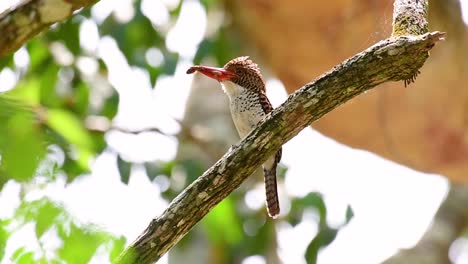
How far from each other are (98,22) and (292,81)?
1.04 m

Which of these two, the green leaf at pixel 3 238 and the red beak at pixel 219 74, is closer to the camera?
the green leaf at pixel 3 238

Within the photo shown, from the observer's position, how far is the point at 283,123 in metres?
1.70

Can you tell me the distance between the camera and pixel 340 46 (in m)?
3.97

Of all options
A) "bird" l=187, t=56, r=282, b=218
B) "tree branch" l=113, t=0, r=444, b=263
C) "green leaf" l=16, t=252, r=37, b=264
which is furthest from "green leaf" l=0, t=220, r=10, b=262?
"bird" l=187, t=56, r=282, b=218

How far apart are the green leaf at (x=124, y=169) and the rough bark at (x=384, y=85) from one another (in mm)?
818

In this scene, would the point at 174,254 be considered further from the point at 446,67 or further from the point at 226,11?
the point at 446,67

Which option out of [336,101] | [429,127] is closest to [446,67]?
[429,127]

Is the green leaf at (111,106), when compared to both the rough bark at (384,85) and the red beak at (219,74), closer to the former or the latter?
the rough bark at (384,85)

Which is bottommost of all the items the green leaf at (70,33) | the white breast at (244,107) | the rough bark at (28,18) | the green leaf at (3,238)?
the green leaf at (3,238)

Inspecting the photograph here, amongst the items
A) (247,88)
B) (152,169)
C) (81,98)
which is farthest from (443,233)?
(247,88)

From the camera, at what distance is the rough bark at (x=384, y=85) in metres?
3.92

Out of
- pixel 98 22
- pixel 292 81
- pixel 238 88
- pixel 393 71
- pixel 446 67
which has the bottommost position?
pixel 393 71

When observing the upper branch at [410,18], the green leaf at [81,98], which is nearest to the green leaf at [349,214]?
the green leaf at [81,98]

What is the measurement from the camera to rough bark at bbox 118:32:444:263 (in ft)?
5.33
